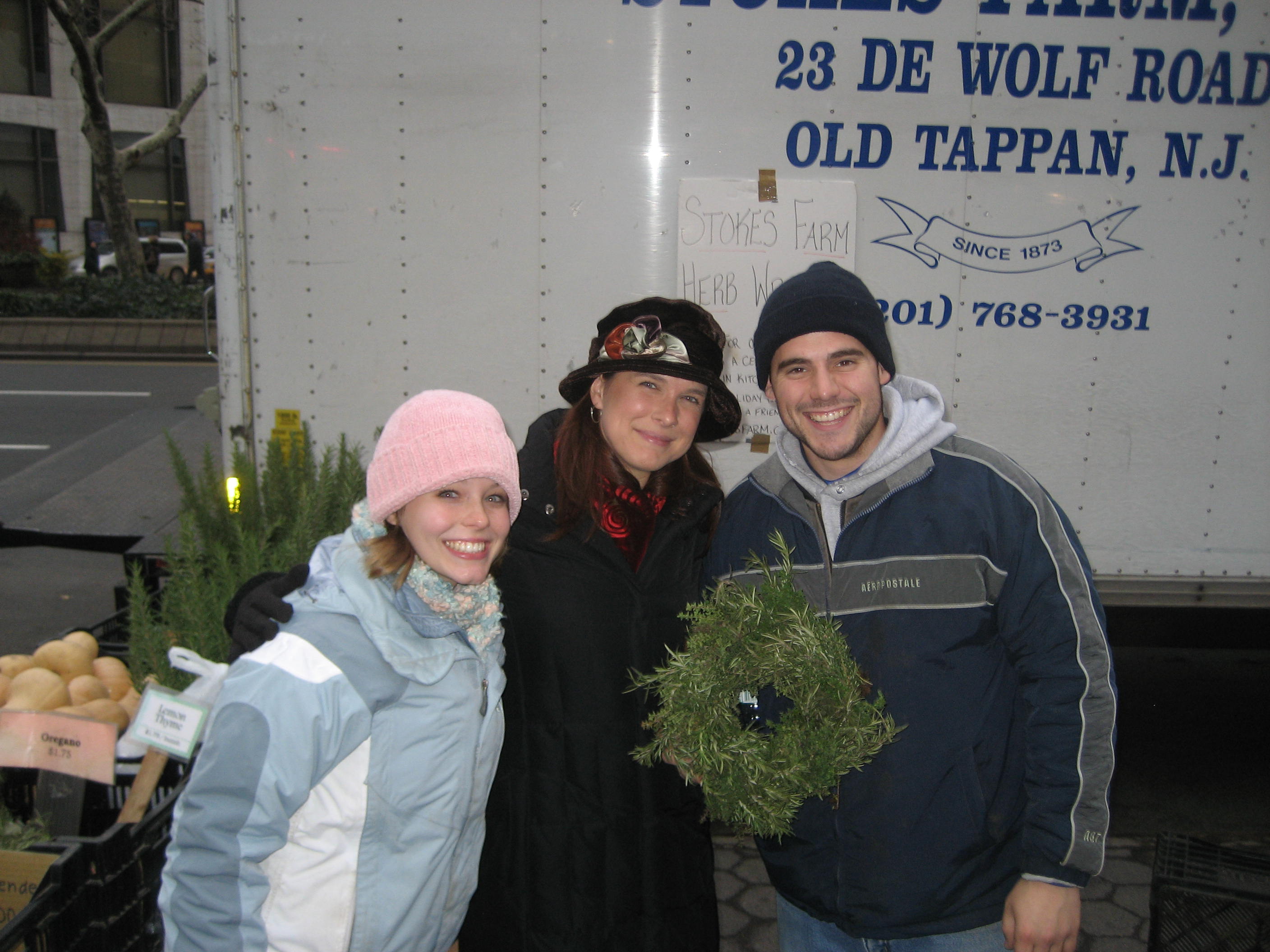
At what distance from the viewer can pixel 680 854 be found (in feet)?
6.89

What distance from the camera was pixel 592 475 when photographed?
216 cm

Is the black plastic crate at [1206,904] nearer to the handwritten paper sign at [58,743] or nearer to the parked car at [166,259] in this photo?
the handwritten paper sign at [58,743]

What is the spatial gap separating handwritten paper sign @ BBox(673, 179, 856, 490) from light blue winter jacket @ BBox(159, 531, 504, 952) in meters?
2.37

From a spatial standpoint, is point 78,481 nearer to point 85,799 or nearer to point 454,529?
point 85,799

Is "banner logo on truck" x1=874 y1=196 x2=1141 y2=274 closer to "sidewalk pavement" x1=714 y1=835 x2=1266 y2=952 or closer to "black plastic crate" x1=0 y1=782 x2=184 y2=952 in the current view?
"sidewalk pavement" x1=714 y1=835 x2=1266 y2=952

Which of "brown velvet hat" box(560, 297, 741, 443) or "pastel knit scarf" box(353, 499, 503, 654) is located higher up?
"brown velvet hat" box(560, 297, 741, 443)

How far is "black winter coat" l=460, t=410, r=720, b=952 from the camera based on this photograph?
2.00 metres

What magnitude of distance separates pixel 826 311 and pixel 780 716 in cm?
83

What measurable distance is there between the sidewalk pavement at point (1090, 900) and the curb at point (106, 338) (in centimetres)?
1661

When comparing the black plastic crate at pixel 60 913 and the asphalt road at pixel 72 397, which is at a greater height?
the asphalt road at pixel 72 397

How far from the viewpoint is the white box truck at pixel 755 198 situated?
12.0 ft

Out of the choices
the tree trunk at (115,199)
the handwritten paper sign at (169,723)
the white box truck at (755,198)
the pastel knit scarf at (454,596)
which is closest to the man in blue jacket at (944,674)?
the pastel knit scarf at (454,596)

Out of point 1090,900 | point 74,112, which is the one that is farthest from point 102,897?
point 74,112

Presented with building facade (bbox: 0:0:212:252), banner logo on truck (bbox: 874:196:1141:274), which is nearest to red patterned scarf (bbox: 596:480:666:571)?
banner logo on truck (bbox: 874:196:1141:274)
